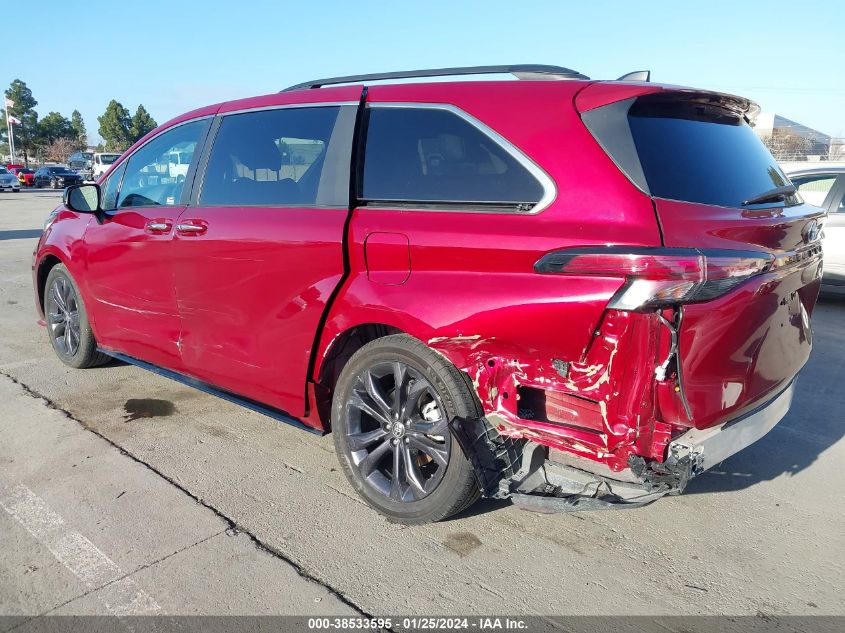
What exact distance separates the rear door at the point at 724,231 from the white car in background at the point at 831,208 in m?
5.96

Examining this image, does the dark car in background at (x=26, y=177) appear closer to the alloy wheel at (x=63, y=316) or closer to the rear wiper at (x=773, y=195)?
the alloy wheel at (x=63, y=316)

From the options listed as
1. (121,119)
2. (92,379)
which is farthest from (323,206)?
(121,119)

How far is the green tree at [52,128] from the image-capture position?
72562 millimetres

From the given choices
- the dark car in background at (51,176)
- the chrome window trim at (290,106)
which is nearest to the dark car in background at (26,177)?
the dark car in background at (51,176)

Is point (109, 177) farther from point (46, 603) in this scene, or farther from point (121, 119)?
point (121, 119)

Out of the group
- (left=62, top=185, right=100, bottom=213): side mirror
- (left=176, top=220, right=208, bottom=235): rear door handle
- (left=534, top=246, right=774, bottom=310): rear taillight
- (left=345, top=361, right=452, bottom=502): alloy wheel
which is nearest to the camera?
(left=534, top=246, right=774, bottom=310): rear taillight

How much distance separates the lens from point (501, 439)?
2.78 meters

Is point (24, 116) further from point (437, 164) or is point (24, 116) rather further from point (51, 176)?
point (437, 164)

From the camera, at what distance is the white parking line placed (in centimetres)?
256

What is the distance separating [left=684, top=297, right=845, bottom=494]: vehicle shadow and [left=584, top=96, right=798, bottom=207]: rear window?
1.28m

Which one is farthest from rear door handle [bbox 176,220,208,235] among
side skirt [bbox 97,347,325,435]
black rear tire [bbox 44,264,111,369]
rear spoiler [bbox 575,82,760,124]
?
rear spoiler [bbox 575,82,760,124]

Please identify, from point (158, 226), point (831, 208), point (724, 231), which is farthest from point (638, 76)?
point (831, 208)

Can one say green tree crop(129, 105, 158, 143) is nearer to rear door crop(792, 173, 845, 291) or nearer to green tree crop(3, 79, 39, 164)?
green tree crop(3, 79, 39, 164)

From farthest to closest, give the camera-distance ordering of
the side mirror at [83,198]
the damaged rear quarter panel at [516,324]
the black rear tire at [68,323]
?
the black rear tire at [68,323] → the side mirror at [83,198] → the damaged rear quarter panel at [516,324]
